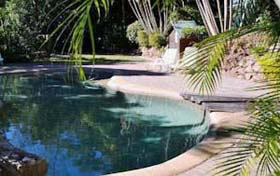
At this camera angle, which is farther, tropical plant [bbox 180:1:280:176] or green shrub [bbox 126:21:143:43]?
green shrub [bbox 126:21:143:43]

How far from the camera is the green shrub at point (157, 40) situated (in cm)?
2281

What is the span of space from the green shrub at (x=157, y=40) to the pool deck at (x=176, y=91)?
3117 millimetres

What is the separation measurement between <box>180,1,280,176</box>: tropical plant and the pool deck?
0.10 m

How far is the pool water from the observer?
7.18 m

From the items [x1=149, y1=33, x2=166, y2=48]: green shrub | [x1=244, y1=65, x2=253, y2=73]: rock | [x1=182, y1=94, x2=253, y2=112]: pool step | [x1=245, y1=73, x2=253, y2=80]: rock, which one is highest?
[x1=149, y1=33, x2=166, y2=48]: green shrub

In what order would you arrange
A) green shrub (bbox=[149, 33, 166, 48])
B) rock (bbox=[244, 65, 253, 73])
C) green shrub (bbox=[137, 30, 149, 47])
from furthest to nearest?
1. green shrub (bbox=[137, 30, 149, 47])
2. green shrub (bbox=[149, 33, 166, 48])
3. rock (bbox=[244, 65, 253, 73])

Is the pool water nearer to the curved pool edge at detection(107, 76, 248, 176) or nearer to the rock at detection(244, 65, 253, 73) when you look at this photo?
the curved pool edge at detection(107, 76, 248, 176)

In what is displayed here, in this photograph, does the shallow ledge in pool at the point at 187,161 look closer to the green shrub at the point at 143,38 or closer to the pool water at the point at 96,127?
the pool water at the point at 96,127

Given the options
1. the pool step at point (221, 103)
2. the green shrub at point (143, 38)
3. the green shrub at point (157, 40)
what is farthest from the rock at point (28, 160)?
the green shrub at point (143, 38)

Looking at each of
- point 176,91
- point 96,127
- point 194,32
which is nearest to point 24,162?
point 96,127

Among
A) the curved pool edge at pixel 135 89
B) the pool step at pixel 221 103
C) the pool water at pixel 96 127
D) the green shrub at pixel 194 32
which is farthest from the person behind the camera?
the green shrub at pixel 194 32

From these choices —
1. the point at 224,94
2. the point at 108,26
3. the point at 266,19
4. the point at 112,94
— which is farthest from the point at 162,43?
the point at 266,19

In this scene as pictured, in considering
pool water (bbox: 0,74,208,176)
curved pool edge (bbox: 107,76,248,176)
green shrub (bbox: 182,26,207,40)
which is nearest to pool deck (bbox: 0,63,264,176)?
curved pool edge (bbox: 107,76,248,176)

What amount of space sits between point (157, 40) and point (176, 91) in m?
10.8
